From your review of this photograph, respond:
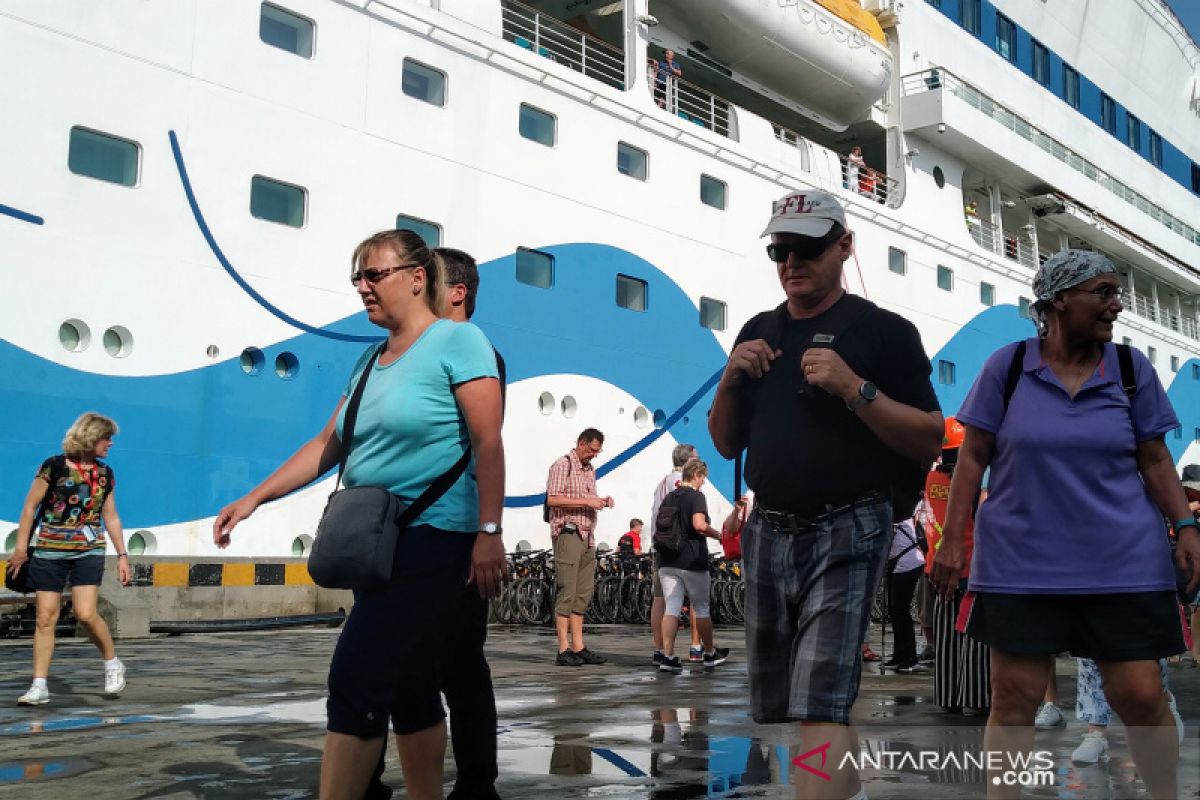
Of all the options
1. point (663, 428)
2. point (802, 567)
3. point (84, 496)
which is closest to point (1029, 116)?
point (663, 428)

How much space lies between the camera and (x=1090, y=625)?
10.2 feet

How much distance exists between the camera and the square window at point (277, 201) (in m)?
11.4

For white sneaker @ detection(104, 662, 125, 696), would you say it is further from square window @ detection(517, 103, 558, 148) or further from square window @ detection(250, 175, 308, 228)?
square window @ detection(517, 103, 558, 148)

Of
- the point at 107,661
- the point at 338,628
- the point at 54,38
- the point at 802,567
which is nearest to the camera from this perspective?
the point at 802,567

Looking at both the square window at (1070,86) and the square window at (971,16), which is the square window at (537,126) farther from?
the square window at (1070,86)

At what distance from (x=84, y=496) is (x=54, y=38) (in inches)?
210

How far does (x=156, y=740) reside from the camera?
198 inches

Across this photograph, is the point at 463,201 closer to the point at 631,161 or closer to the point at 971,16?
the point at 631,161

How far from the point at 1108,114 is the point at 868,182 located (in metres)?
11.6

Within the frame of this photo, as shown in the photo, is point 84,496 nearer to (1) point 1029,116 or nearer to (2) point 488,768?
(2) point 488,768

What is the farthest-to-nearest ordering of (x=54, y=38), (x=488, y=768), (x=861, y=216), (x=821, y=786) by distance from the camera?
(x=861, y=216), (x=54, y=38), (x=488, y=768), (x=821, y=786)

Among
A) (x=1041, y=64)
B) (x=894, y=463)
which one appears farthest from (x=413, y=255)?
(x=1041, y=64)

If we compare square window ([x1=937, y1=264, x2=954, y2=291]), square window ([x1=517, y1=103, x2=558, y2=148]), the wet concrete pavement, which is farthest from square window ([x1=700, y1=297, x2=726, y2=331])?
the wet concrete pavement

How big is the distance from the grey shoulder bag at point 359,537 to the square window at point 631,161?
1234 cm
